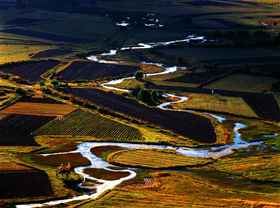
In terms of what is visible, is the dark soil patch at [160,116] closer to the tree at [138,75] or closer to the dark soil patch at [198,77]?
the tree at [138,75]

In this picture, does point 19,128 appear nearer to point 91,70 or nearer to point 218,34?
point 91,70

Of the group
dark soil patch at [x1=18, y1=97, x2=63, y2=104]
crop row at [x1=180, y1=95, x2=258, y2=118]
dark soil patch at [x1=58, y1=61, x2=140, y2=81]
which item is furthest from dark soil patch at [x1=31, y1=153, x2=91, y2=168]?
dark soil patch at [x1=58, y1=61, x2=140, y2=81]

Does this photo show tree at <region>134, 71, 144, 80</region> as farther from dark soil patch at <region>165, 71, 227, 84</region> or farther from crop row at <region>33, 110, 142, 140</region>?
crop row at <region>33, 110, 142, 140</region>

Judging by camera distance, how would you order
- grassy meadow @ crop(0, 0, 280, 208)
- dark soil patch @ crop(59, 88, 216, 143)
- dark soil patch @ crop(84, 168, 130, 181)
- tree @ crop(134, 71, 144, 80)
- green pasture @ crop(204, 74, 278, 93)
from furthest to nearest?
1. tree @ crop(134, 71, 144, 80)
2. green pasture @ crop(204, 74, 278, 93)
3. dark soil patch @ crop(59, 88, 216, 143)
4. dark soil patch @ crop(84, 168, 130, 181)
5. grassy meadow @ crop(0, 0, 280, 208)

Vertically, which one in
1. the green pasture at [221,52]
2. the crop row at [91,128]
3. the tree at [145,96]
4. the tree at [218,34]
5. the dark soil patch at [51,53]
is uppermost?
the tree at [218,34]

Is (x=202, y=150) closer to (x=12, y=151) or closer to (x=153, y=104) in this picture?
(x=153, y=104)

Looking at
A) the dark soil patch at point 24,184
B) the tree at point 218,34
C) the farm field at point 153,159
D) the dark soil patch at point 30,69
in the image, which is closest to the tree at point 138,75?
the dark soil patch at point 30,69
